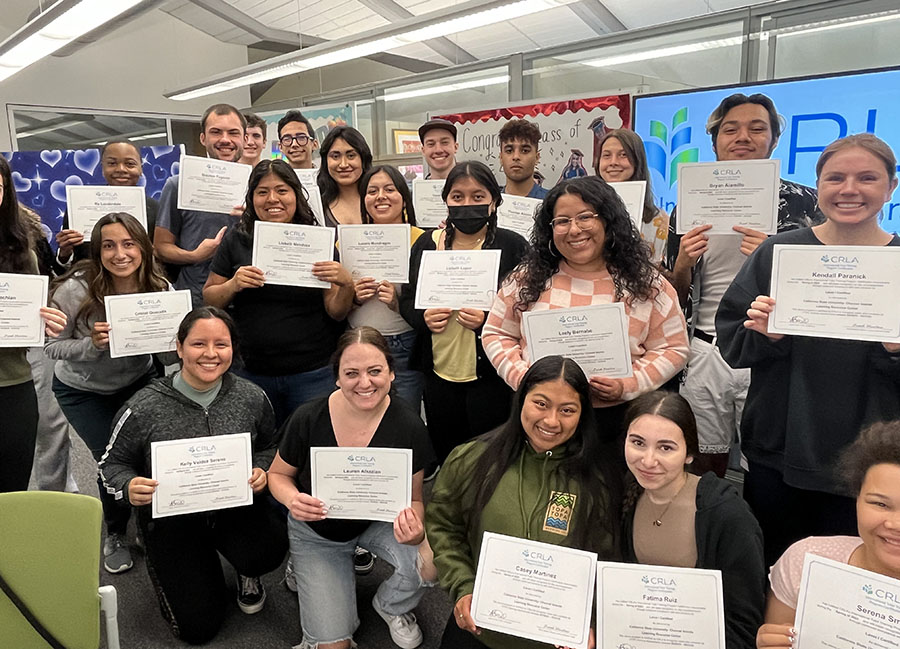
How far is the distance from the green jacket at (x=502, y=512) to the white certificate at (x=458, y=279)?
0.60 meters

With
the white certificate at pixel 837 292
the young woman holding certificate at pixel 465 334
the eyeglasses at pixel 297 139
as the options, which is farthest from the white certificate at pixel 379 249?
the white certificate at pixel 837 292

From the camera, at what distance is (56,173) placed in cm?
695

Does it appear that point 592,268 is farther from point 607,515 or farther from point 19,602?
point 19,602

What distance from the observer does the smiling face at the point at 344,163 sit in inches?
117

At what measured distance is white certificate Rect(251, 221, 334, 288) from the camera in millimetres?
2541

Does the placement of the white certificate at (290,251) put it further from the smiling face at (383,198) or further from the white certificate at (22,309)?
the white certificate at (22,309)

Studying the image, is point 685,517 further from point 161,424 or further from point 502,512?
point 161,424

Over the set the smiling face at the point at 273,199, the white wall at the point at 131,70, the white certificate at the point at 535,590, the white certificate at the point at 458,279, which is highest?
the white wall at the point at 131,70

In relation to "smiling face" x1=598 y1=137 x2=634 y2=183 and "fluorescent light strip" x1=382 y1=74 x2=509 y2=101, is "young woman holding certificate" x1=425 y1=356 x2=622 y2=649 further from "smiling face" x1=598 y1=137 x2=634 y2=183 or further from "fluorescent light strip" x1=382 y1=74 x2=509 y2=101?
"fluorescent light strip" x1=382 y1=74 x2=509 y2=101

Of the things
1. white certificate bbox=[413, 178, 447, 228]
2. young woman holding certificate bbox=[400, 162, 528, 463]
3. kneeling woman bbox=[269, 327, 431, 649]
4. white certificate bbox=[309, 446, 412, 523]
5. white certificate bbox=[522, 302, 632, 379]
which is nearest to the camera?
white certificate bbox=[522, 302, 632, 379]

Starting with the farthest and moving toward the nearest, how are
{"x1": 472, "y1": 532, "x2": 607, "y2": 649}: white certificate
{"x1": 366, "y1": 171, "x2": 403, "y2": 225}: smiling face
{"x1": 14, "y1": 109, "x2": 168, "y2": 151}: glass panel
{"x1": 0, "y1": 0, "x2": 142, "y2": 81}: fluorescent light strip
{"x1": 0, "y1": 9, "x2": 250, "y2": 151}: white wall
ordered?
1. {"x1": 14, "y1": 109, "x2": 168, "y2": 151}: glass panel
2. {"x1": 0, "y1": 9, "x2": 250, "y2": 151}: white wall
3. {"x1": 0, "y1": 0, "x2": 142, "y2": 81}: fluorescent light strip
4. {"x1": 366, "y1": 171, "x2": 403, "y2": 225}: smiling face
5. {"x1": 472, "y1": 532, "x2": 607, "y2": 649}: white certificate

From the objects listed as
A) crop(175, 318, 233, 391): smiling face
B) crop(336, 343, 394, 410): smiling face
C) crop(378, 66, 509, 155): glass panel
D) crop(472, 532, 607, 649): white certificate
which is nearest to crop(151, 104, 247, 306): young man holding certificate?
crop(175, 318, 233, 391): smiling face

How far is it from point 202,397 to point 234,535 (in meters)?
0.57

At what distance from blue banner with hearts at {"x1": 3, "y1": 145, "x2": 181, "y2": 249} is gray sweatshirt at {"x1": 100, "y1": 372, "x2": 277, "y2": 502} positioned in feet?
16.7
